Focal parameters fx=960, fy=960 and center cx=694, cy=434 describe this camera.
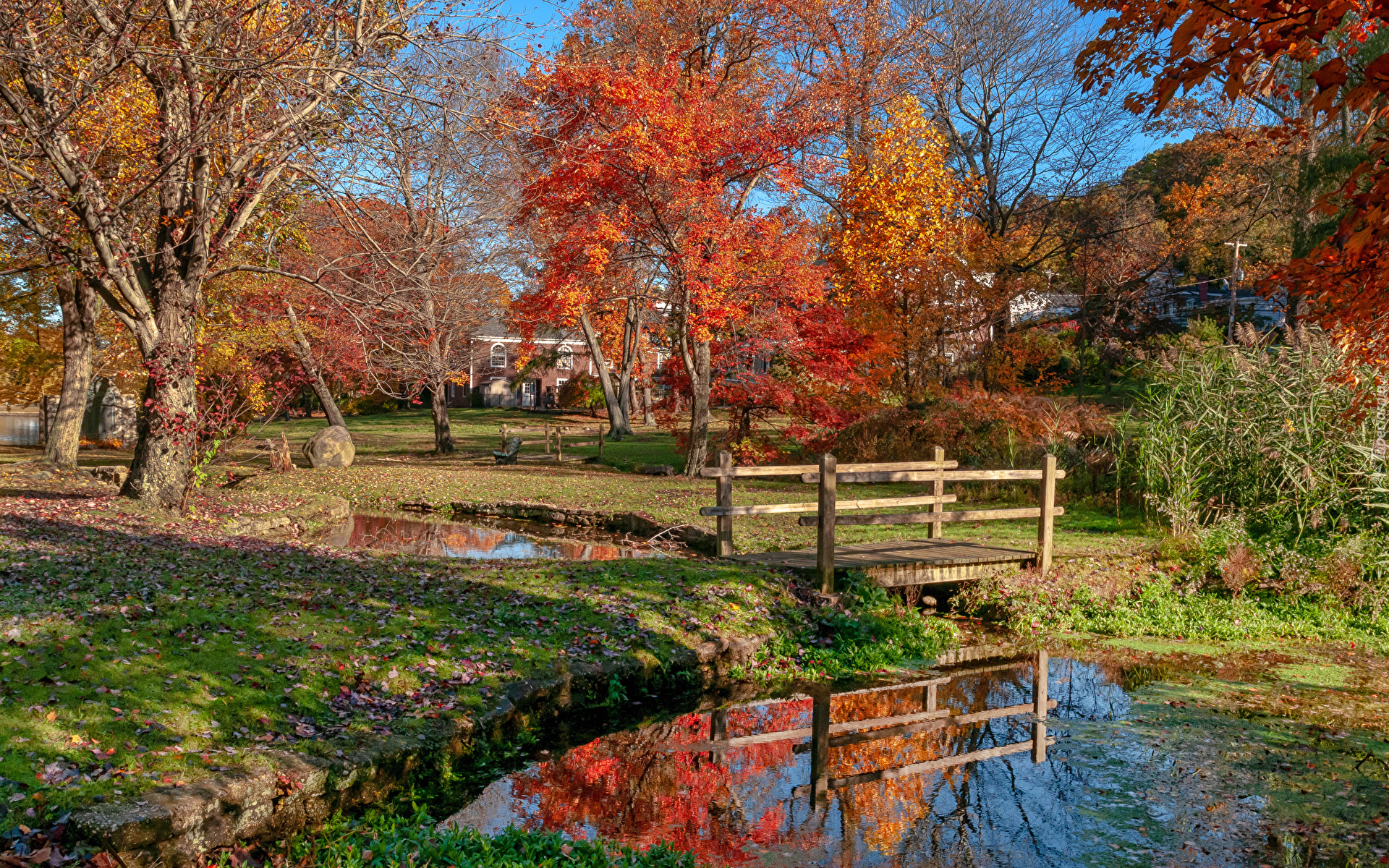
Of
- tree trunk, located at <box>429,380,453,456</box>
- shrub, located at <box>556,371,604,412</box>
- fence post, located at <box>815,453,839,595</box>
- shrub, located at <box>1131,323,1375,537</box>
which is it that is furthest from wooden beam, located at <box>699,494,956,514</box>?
shrub, located at <box>556,371,604,412</box>

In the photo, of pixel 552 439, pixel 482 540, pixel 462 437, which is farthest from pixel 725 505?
pixel 462 437

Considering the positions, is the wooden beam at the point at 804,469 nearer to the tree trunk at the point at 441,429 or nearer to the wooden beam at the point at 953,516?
the wooden beam at the point at 953,516

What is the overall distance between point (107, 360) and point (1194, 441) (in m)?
26.2

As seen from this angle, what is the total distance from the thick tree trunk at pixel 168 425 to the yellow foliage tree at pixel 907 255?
14063mm

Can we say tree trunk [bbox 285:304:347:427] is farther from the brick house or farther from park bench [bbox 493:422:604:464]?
the brick house

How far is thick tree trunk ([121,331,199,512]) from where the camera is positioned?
1317cm

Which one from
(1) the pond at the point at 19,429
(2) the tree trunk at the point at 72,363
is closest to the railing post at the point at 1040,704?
(2) the tree trunk at the point at 72,363

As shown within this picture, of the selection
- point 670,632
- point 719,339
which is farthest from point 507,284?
point 670,632

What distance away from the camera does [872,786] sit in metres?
6.78

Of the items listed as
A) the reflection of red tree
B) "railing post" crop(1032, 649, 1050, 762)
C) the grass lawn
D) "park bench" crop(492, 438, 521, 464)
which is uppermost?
"park bench" crop(492, 438, 521, 464)

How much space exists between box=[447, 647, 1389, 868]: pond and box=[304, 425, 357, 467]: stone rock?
63.8 ft

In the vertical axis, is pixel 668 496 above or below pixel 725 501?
below

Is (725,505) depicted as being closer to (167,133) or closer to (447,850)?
(447,850)

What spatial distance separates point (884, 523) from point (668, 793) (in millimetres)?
6075
